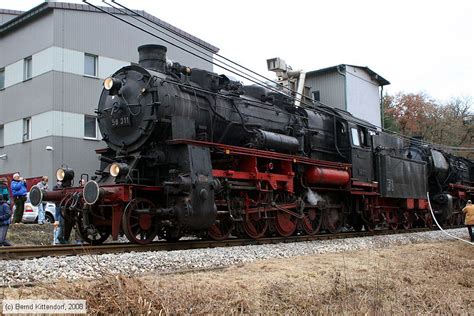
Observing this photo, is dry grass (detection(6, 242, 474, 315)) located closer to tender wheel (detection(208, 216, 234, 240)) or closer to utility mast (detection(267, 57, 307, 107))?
tender wheel (detection(208, 216, 234, 240))

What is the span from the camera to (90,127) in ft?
89.1

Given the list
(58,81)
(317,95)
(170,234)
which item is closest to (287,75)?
(317,95)

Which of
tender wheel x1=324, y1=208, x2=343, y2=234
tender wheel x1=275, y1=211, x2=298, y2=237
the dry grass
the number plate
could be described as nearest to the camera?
the dry grass

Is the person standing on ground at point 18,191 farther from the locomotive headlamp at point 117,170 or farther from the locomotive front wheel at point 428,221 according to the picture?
the locomotive front wheel at point 428,221

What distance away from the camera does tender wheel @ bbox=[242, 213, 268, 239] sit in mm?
12977

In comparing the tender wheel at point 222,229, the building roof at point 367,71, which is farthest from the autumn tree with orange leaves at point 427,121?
the tender wheel at point 222,229

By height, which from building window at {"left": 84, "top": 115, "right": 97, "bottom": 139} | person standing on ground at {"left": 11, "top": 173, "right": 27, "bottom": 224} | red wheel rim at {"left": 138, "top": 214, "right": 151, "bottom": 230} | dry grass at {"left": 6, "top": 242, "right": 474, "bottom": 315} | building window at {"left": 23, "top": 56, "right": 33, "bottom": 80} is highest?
building window at {"left": 23, "top": 56, "right": 33, "bottom": 80}

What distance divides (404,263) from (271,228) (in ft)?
14.6

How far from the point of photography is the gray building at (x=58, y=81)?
25.9 m

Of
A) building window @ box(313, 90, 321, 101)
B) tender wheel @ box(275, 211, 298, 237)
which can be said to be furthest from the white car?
building window @ box(313, 90, 321, 101)

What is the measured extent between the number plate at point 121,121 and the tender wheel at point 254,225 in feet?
12.3

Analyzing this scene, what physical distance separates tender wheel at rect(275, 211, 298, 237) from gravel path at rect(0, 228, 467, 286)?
147 cm

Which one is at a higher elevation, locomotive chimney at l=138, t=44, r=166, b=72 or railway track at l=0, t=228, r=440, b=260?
locomotive chimney at l=138, t=44, r=166, b=72

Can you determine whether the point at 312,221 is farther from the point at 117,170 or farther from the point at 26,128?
the point at 26,128
